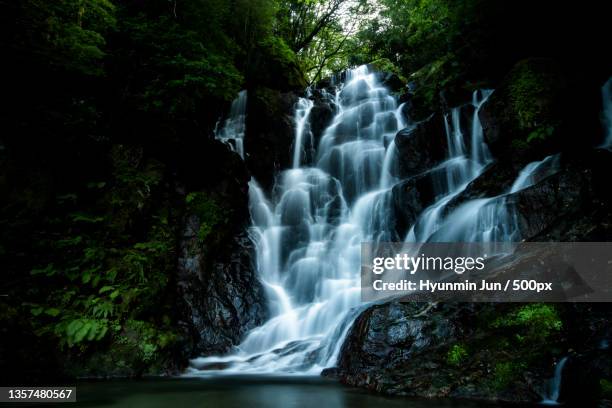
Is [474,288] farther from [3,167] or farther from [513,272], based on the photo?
[3,167]

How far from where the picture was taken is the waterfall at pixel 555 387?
4445 millimetres

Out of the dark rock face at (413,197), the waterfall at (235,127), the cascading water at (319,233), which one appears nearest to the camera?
the cascading water at (319,233)

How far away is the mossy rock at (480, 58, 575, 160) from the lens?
1012 centimetres

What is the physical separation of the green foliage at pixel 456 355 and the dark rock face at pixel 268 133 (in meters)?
9.63

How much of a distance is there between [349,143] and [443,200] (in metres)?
5.23

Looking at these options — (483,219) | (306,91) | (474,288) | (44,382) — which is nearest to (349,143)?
A: (306,91)

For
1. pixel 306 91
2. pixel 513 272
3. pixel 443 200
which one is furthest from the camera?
pixel 306 91

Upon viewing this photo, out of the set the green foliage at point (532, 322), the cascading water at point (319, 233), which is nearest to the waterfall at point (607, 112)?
the cascading water at point (319, 233)

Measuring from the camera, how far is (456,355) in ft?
17.0

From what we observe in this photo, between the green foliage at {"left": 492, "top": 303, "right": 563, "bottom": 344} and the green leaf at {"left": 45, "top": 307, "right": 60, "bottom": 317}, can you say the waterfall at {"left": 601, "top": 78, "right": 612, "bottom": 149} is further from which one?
the green leaf at {"left": 45, "top": 307, "right": 60, "bottom": 317}

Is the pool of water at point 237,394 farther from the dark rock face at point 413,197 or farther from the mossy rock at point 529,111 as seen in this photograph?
the mossy rock at point 529,111

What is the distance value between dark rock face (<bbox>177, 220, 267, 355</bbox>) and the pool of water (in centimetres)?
239

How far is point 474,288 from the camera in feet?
19.6

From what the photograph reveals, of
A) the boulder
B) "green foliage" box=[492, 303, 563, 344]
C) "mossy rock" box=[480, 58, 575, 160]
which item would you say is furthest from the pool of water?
"mossy rock" box=[480, 58, 575, 160]
